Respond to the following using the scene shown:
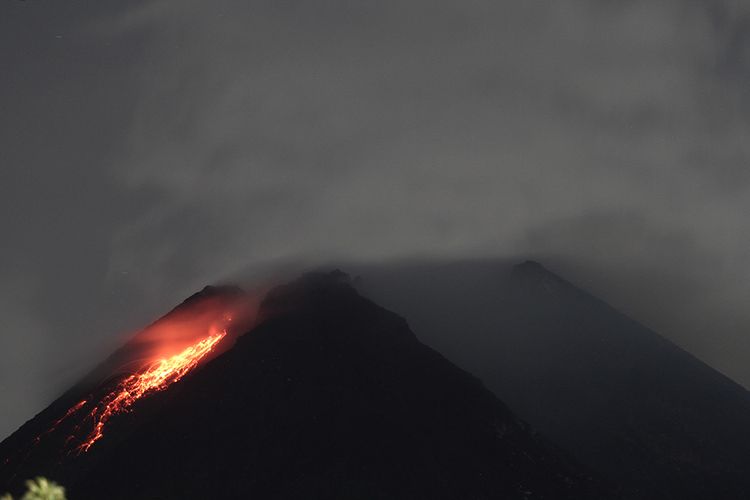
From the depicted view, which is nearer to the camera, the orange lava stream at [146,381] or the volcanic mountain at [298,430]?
the volcanic mountain at [298,430]

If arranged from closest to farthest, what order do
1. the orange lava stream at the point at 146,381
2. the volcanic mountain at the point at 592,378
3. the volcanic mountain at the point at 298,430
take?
the volcanic mountain at the point at 298,430, the volcanic mountain at the point at 592,378, the orange lava stream at the point at 146,381

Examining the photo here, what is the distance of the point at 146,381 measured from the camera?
9356 cm

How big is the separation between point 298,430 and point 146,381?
3804 cm

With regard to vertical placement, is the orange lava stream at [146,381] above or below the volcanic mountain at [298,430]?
above

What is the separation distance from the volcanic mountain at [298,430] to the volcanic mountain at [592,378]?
17.7m

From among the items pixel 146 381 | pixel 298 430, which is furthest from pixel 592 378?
pixel 146 381

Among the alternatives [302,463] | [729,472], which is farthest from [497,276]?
[302,463]

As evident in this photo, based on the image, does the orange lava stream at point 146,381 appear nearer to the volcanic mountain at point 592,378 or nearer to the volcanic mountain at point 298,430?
the volcanic mountain at point 298,430

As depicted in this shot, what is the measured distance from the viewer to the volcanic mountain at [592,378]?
7862 cm

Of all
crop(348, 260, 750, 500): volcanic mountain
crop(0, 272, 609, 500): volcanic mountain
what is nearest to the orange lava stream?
crop(0, 272, 609, 500): volcanic mountain

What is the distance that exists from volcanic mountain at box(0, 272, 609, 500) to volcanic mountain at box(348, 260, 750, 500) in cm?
1765

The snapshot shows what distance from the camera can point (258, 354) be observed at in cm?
9038

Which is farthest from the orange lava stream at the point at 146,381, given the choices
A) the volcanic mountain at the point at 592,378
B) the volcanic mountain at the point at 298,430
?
the volcanic mountain at the point at 592,378

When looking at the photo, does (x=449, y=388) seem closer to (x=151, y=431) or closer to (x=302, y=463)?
(x=302, y=463)
